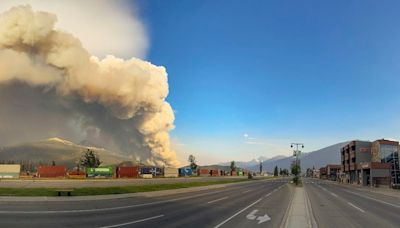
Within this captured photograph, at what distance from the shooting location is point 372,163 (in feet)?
340

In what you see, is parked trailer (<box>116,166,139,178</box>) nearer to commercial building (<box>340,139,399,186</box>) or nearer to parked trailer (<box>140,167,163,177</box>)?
parked trailer (<box>140,167,163,177</box>)

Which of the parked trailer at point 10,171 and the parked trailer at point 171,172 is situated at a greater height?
the parked trailer at point 10,171

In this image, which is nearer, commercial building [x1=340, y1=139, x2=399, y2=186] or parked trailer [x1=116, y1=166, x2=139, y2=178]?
commercial building [x1=340, y1=139, x2=399, y2=186]

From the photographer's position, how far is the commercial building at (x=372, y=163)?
4089 inches

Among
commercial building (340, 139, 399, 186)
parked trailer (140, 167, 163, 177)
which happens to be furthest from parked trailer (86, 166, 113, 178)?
commercial building (340, 139, 399, 186)

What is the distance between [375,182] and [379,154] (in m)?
23.0

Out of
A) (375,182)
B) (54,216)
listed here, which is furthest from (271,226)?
Answer: (375,182)

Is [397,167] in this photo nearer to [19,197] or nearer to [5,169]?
[5,169]

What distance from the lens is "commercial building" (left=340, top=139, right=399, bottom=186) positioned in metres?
104

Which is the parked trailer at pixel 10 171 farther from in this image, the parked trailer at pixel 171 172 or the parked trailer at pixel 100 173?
the parked trailer at pixel 171 172

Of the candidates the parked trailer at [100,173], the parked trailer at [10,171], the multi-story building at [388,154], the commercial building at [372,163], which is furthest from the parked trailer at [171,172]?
the multi-story building at [388,154]

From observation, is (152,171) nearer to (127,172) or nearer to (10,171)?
(127,172)

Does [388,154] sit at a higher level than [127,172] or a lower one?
higher

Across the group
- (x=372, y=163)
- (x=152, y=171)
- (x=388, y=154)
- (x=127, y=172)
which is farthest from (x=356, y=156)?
(x=127, y=172)
